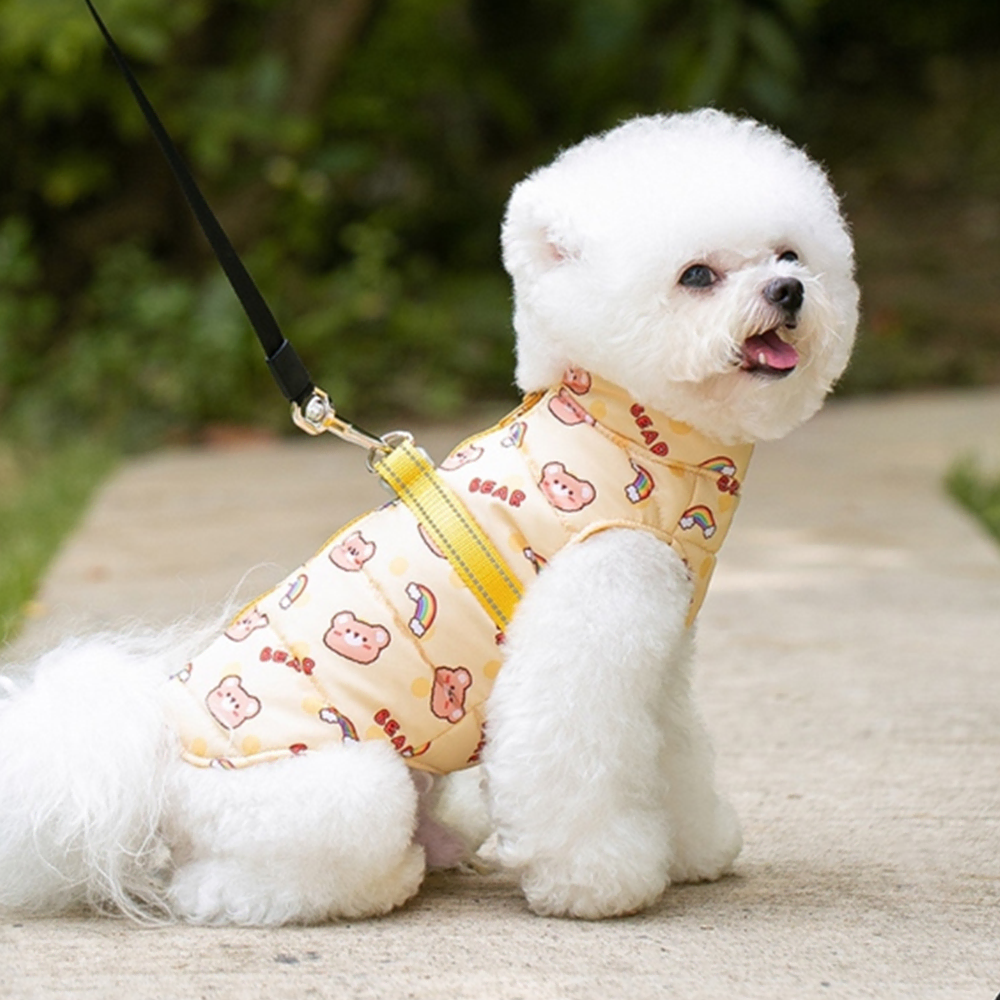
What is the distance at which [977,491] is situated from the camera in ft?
20.2

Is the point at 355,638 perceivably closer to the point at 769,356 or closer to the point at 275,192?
the point at 769,356

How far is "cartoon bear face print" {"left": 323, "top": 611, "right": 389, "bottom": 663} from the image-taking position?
2.42 metres

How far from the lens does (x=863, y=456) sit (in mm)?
7086

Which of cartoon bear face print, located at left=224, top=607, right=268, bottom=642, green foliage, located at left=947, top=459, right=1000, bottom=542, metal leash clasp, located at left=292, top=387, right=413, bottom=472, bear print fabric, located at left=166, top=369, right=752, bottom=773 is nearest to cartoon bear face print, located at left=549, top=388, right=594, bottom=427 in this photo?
bear print fabric, located at left=166, top=369, right=752, bottom=773

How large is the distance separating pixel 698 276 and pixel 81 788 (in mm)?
1181

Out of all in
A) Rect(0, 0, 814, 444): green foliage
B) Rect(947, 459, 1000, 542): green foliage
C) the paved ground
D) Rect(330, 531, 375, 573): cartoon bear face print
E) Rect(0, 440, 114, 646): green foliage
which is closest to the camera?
the paved ground

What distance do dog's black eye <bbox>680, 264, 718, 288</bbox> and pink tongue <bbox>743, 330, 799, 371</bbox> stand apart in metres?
0.11

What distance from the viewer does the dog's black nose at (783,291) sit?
2.31 m

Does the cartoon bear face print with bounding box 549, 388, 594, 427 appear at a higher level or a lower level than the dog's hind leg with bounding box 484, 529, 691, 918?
higher

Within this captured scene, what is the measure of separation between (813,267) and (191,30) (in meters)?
6.86

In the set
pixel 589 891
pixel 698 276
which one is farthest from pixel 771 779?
pixel 698 276

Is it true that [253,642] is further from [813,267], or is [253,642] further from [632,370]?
[813,267]

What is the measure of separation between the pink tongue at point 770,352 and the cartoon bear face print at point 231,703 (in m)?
0.91

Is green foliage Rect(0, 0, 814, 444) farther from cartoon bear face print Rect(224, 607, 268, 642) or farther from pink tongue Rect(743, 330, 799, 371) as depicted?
pink tongue Rect(743, 330, 799, 371)
